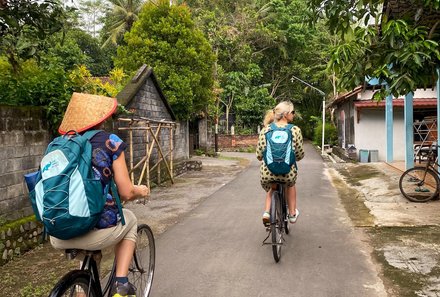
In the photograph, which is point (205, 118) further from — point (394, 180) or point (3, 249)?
point (3, 249)

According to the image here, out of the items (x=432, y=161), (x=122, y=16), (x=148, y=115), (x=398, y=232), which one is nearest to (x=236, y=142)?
(x=122, y=16)

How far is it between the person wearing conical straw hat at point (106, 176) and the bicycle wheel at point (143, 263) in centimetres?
59

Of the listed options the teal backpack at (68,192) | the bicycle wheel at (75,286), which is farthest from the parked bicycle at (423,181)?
the teal backpack at (68,192)

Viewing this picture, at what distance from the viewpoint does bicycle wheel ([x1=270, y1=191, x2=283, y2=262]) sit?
16.3 feet

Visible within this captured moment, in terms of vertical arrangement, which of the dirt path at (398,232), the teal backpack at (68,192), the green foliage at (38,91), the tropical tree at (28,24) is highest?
the tropical tree at (28,24)

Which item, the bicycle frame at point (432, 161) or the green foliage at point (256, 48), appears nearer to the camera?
the bicycle frame at point (432, 161)

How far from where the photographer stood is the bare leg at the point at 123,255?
9.77 ft

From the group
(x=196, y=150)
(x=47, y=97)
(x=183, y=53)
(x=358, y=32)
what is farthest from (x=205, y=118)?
(x=358, y=32)

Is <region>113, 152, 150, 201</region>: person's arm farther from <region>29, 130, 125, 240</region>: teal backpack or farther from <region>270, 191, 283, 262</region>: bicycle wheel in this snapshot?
<region>270, 191, 283, 262</region>: bicycle wheel

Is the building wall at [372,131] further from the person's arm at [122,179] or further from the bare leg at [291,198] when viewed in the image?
the person's arm at [122,179]

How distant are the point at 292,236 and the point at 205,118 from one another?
20.2 meters

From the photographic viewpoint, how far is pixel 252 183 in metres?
13.1

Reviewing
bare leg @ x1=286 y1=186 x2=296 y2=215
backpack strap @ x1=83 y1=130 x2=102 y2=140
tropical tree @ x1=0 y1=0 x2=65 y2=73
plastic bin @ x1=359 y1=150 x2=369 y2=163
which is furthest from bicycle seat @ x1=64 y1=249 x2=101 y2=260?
plastic bin @ x1=359 y1=150 x2=369 y2=163

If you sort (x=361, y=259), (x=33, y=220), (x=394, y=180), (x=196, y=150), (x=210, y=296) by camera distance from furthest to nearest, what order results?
1. (x=196, y=150)
2. (x=394, y=180)
3. (x=33, y=220)
4. (x=361, y=259)
5. (x=210, y=296)
